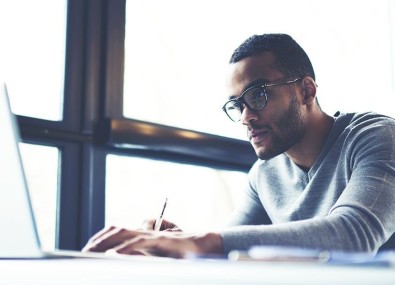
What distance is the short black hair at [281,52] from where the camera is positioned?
5.33ft

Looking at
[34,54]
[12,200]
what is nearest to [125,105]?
[34,54]

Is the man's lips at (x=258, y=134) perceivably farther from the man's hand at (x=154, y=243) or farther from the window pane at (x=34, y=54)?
the man's hand at (x=154, y=243)

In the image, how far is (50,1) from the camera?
1.74 metres

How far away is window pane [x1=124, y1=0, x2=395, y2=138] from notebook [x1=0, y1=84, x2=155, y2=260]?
110 cm

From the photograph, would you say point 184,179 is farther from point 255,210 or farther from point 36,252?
point 36,252

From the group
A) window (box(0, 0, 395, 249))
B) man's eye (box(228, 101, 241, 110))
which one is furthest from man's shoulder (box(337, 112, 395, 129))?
window (box(0, 0, 395, 249))

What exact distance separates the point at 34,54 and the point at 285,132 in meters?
0.82

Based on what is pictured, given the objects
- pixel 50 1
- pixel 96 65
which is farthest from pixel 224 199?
pixel 50 1

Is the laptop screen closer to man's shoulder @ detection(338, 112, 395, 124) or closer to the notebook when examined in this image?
the notebook

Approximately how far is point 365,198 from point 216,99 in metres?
1.06

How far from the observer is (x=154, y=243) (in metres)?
0.88

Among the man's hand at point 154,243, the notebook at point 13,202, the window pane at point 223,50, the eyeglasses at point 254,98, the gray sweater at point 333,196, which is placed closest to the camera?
the notebook at point 13,202

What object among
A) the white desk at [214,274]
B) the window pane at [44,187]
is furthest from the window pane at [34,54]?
the white desk at [214,274]

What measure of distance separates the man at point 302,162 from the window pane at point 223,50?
15.4 inches
